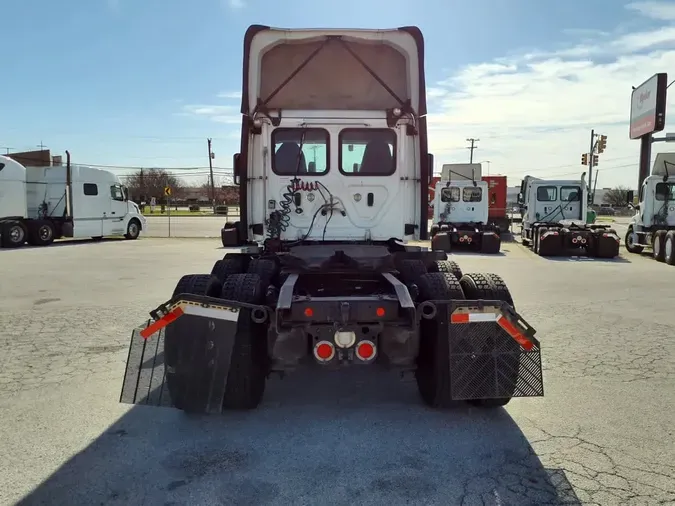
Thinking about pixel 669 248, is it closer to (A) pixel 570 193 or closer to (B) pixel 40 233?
(A) pixel 570 193

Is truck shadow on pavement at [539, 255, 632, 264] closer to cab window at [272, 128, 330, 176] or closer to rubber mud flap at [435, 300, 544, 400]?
cab window at [272, 128, 330, 176]

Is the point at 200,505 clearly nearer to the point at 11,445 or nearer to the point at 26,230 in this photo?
the point at 11,445

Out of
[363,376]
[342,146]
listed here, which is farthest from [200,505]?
[342,146]

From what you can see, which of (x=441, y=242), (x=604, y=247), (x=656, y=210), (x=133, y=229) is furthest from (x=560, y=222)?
(x=133, y=229)

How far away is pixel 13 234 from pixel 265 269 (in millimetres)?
20723

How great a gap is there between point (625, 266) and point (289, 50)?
44.4 feet

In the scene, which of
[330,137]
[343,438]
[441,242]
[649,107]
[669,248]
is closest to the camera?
[343,438]

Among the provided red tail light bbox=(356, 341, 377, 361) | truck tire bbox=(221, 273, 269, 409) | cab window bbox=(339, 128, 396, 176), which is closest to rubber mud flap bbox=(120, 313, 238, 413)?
truck tire bbox=(221, 273, 269, 409)

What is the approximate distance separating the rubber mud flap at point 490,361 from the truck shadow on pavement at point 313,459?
0.37m

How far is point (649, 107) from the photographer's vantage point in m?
25.6

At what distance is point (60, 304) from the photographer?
969cm

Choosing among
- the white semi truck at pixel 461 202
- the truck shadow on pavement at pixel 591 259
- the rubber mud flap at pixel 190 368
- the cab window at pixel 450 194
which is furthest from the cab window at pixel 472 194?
the rubber mud flap at pixel 190 368

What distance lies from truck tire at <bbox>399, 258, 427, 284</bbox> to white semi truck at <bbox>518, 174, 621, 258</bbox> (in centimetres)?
1468

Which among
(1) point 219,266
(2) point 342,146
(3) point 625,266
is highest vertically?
(2) point 342,146
